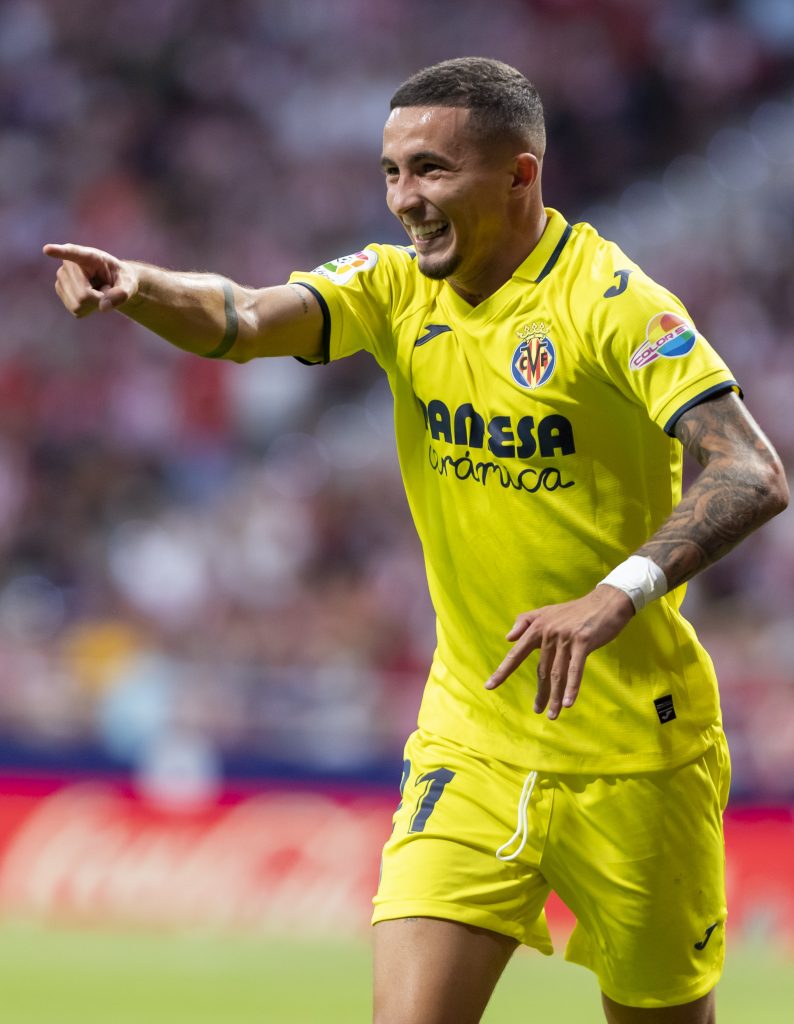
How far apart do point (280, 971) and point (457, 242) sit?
5.97m

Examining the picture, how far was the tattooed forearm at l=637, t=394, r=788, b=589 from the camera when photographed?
3.86m

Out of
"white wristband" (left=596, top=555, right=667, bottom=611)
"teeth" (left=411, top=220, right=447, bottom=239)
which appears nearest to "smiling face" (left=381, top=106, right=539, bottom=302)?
"teeth" (left=411, top=220, right=447, bottom=239)

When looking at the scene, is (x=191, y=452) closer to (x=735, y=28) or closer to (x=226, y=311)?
(x=735, y=28)

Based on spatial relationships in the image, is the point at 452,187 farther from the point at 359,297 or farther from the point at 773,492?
the point at 773,492

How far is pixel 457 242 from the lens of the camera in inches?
176

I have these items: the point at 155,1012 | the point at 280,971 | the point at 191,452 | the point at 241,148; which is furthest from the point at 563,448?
the point at 241,148

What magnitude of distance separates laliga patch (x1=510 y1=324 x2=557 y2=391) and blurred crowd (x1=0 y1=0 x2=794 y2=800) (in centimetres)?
637

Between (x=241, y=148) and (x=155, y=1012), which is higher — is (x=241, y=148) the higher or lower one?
the higher one

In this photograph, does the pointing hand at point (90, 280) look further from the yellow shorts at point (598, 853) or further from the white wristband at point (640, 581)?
the yellow shorts at point (598, 853)

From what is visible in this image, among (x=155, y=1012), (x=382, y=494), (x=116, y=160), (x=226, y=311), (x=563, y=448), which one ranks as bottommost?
(x=155, y=1012)

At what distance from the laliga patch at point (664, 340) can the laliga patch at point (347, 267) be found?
914mm

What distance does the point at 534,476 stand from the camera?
14.7 feet

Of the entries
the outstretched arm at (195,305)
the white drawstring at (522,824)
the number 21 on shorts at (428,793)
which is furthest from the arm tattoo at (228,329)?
the white drawstring at (522,824)

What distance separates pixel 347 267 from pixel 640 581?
1.40 metres
